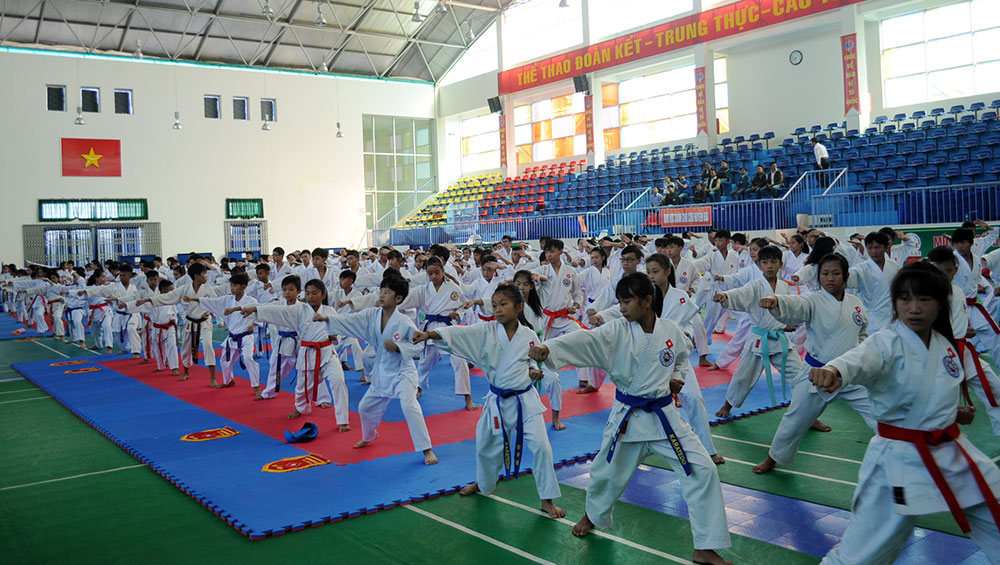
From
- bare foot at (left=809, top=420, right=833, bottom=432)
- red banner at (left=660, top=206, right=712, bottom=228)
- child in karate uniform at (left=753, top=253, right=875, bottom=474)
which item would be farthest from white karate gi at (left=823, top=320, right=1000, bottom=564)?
red banner at (left=660, top=206, right=712, bottom=228)

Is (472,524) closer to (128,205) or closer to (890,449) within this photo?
(890,449)

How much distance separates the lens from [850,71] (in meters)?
19.0

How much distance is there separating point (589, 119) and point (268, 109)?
39.9 ft

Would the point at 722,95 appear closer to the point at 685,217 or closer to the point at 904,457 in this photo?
A: the point at 685,217

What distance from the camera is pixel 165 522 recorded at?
14.7 ft

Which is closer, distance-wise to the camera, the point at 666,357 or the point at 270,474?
the point at 666,357

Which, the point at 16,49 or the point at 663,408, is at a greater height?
the point at 16,49

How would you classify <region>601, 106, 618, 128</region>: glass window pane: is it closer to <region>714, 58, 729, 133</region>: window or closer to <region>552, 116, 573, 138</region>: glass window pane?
<region>552, 116, 573, 138</region>: glass window pane

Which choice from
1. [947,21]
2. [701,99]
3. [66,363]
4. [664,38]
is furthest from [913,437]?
[664,38]

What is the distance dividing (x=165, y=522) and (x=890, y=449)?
4.00m

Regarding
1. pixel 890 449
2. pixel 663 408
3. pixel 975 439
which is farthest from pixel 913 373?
pixel 975 439

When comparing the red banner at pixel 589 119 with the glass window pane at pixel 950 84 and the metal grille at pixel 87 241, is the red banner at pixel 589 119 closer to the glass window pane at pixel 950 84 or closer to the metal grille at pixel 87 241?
the glass window pane at pixel 950 84

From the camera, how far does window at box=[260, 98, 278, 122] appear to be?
2777 cm

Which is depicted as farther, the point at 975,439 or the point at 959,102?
the point at 959,102
